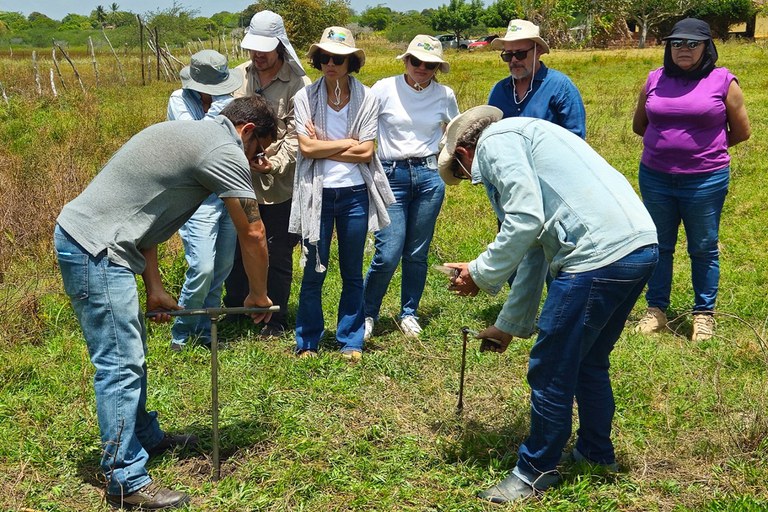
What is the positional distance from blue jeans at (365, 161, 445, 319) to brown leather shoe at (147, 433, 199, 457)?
1.86 metres

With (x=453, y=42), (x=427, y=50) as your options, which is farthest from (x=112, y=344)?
(x=453, y=42)

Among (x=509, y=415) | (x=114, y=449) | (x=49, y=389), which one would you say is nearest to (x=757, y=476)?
(x=509, y=415)

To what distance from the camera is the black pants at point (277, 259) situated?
5.45m

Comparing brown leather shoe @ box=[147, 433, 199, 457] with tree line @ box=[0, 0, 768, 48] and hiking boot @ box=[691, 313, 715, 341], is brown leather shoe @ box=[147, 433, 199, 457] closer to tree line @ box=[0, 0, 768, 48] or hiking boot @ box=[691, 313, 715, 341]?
hiking boot @ box=[691, 313, 715, 341]

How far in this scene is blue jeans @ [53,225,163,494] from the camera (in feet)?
10.8

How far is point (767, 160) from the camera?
10.1m

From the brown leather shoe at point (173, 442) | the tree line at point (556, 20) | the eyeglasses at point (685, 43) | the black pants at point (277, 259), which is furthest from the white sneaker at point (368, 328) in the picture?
the tree line at point (556, 20)

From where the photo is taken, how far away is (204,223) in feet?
16.7

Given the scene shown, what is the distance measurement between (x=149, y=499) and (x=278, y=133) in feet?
8.60

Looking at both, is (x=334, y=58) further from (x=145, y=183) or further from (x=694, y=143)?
(x=694, y=143)

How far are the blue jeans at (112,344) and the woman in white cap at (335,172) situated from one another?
1.63 m

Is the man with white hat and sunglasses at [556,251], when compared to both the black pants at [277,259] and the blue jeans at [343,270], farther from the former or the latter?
the black pants at [277,259]

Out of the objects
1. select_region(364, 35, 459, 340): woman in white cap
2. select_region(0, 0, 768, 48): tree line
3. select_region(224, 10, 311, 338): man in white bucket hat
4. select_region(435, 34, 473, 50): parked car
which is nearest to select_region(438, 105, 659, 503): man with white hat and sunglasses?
select_region(364, 35, 459, 340): woman in white cap

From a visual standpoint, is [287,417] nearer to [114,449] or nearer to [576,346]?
[114,449]
